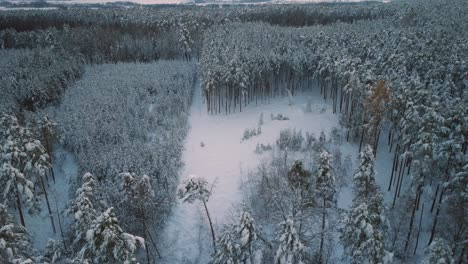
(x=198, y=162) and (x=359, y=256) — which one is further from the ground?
(x=359, y=256)

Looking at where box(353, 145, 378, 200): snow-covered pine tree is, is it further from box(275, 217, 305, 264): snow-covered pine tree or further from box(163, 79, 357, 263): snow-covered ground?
box(163, 79, 357, 263): snow-covered ground

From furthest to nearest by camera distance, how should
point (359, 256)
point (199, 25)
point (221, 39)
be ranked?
point (199, 25), point (221, 39), point (359, 256)

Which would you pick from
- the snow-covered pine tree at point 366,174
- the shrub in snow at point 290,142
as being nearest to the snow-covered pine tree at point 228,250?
the snow-covered pine tree at point 366,174

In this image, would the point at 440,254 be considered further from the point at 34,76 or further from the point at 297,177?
the point at 34,76

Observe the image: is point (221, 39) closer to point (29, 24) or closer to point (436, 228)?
point (436, 228)

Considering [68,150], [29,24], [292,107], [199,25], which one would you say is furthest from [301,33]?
[29,24]

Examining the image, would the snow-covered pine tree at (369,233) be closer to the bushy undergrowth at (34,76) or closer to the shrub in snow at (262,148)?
the shrub in snow at (262,148)

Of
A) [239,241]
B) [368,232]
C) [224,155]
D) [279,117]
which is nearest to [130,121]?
[224,155]
